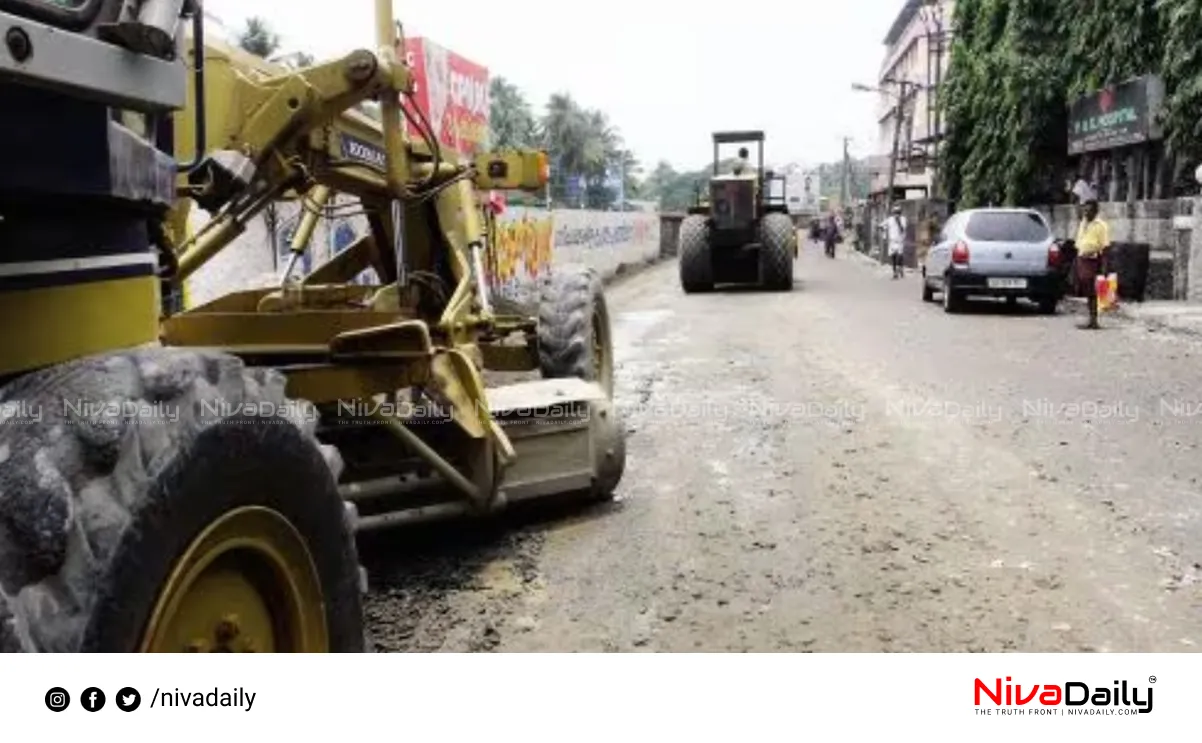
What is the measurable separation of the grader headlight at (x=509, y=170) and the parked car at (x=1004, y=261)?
1219 cm

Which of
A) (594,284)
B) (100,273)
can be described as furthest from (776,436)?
(100,273)

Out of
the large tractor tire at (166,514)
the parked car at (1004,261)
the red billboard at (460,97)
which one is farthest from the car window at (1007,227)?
the large tractor tire at (166,514)

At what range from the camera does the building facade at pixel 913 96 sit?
167 feet

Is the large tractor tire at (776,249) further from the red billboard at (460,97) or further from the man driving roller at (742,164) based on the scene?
the red billboard at (460,97)

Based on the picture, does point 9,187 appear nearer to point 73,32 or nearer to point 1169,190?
point 73,32

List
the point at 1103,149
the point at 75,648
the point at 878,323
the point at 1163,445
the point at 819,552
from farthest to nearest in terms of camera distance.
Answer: the point at 1103,149 → the point at 878,323 → the point at 1163,445 → the point at 819,552 → the point at 75,648

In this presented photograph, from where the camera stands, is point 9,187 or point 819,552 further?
point 819,552

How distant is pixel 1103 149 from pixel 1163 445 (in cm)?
1788

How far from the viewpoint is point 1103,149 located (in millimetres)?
23609

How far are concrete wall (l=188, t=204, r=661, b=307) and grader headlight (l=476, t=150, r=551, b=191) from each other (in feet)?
1.96
